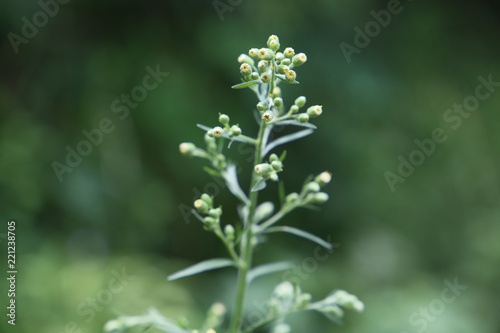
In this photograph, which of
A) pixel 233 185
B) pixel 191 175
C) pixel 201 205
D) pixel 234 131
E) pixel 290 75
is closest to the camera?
pixel 290 75

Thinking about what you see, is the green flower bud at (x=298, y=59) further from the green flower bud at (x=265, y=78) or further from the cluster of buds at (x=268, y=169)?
the cluster of buds at (x=268, y=169)

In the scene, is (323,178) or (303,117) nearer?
(303,117)

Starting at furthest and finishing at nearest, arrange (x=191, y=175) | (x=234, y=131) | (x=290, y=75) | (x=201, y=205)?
(x=191, y=175) < (x=201, y=205) < (x=234, y=131) < (x=290, y=75)

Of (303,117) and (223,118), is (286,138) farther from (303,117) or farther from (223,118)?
(223,118)

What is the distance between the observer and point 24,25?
Answer: 4492 millimetres

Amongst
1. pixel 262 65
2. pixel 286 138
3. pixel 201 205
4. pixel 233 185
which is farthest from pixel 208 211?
pixel 262 65

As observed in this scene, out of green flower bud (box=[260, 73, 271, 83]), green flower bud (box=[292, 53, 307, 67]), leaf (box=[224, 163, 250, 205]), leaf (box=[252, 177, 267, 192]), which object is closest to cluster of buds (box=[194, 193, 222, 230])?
leaf (box=[224, 163, 250, 205])

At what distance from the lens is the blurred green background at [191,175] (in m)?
4.46

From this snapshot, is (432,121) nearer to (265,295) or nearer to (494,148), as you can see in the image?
(494,148)

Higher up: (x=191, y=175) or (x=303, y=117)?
(x=191, y=175)

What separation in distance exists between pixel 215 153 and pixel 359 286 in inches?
118

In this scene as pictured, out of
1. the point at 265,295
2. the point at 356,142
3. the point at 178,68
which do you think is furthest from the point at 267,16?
the point at 265,295

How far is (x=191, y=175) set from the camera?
5.17 metres

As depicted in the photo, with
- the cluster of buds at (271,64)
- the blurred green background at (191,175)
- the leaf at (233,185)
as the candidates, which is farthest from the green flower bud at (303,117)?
the blurred green background at (191,175)
